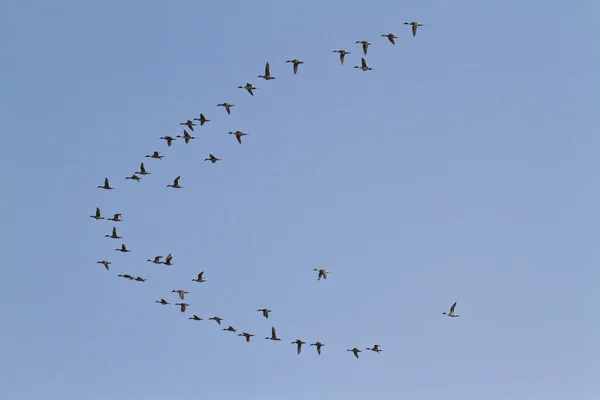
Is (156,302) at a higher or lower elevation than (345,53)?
lower

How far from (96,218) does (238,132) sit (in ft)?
51.1

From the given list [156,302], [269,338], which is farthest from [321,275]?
[156,302]

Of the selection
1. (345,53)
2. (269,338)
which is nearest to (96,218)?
(269,338)

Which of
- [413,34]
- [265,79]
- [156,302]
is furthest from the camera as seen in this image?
[156,302]

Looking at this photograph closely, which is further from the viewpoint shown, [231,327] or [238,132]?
[231,327]

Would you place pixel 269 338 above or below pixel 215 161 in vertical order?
below

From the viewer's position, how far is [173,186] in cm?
11788

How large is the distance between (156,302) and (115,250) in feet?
20.5

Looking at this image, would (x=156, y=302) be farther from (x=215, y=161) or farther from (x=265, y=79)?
(x=265, y=79)

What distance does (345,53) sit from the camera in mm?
109188

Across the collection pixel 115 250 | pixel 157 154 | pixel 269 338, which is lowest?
pixel 269 338

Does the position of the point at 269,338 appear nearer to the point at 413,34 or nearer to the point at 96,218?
the point at 96,218

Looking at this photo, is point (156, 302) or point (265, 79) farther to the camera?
point (156, 302)

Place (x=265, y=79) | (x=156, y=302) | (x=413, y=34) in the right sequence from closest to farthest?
(x=413, y=34) → (x=265, y=79) → (x=156, y=302)
